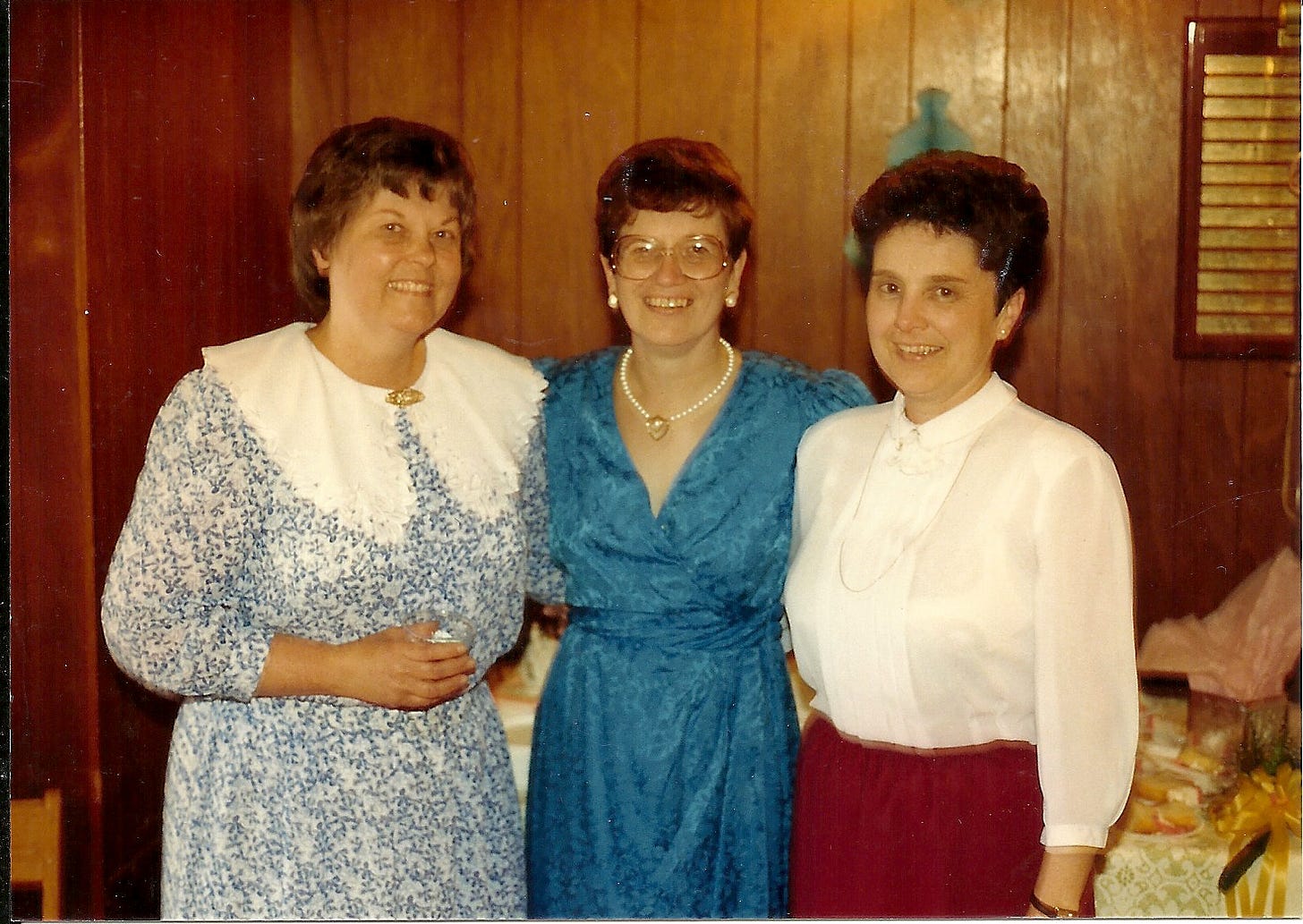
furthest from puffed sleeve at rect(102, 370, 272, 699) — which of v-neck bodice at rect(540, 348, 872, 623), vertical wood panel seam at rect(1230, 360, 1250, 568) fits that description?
vertical wood panel seam at rect(1230, 360, 1250, 568)

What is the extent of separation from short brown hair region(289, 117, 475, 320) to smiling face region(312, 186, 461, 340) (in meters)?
0.01

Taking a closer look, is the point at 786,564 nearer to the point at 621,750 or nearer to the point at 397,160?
the point at 621,750

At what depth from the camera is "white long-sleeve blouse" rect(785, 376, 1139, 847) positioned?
1429mm

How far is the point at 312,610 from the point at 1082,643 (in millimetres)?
956

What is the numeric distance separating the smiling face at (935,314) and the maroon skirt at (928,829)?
1.51ft

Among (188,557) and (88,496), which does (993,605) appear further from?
(88,496)

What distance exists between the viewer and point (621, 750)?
1.71 m

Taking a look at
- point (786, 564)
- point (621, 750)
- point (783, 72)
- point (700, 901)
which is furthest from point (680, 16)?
point (700, 901)

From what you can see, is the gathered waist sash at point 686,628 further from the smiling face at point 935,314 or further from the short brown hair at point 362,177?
the short brown hair at point 362,177

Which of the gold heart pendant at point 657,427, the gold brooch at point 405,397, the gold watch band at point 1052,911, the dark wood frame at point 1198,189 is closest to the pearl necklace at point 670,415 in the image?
the gold heart pendant at point 657,427

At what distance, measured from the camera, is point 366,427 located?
5.20 ft

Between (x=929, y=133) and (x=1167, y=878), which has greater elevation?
(x=929, y=133)

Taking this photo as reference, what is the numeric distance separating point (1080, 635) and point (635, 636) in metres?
0.61

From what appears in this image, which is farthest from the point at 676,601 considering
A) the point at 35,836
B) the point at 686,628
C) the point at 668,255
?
the point at 35,836
